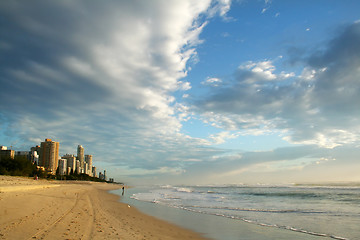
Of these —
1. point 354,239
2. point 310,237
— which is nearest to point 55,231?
point 310,237

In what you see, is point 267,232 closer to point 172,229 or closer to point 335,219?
point 172,229

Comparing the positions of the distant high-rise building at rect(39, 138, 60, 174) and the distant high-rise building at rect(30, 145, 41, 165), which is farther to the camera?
the distant high-rise building at rect(39, 138, 60, 174)

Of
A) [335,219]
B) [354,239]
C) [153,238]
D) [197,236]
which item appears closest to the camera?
[153,238]

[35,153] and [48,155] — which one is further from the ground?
[35,153]

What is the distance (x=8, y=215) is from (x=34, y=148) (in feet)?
574

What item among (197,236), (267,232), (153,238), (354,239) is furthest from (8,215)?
(354,239)

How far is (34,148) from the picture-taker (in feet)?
523

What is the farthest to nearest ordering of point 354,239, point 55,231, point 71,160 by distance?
1. point 71,160
2. point 354,239
3. point 55,231

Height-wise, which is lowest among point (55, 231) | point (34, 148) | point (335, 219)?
point (335, 219)

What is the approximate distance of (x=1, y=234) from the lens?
28.2 feet

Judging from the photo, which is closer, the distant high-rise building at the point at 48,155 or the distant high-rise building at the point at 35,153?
the distant high-rise building at the point at 35,153

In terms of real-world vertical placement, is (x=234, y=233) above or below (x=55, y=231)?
below

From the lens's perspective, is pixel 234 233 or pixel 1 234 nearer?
pixel 1 234

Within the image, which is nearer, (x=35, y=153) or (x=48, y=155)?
(x=35, y=153)
